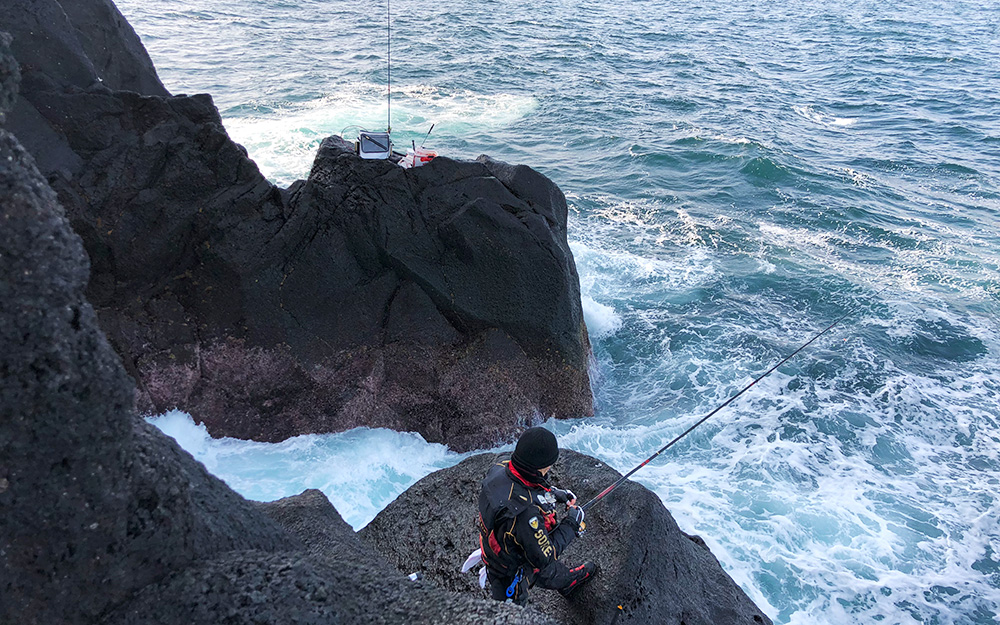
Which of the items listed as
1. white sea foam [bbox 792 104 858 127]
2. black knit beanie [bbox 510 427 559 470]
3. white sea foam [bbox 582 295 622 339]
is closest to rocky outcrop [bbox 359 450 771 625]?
black knit beanie [bbox 510 427 559 470]

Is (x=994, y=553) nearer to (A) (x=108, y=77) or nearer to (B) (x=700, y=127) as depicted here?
(A) (x=108, y=77)

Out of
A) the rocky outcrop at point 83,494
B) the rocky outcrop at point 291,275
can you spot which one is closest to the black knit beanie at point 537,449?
the rocky outcrop at point 83,494

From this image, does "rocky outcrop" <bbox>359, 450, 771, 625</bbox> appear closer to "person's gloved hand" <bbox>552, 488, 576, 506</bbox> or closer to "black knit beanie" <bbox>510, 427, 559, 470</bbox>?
"person's gloved hand" <bbox>552, 488, 576, 506</bbox>

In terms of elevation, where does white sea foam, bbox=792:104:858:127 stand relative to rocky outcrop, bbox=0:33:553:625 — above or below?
below

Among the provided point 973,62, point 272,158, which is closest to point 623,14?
point 973,62

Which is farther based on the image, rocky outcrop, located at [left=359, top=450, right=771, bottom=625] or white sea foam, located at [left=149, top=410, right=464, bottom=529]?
white sea foam, located at [left=149, top=410, right=464, bottom=529]

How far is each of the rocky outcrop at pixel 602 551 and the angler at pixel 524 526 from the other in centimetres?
35

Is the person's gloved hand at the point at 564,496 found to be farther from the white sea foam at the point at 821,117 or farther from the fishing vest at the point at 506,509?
the white sea foam at the point at 821,117

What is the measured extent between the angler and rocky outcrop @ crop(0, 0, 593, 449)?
4037 millimetres

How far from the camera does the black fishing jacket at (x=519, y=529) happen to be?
4.04m

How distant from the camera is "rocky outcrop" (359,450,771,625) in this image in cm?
436

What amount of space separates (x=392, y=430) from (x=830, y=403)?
7285 mm

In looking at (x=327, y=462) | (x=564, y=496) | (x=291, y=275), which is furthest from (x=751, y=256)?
(x=564, y=496)

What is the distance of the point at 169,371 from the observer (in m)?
8.08
